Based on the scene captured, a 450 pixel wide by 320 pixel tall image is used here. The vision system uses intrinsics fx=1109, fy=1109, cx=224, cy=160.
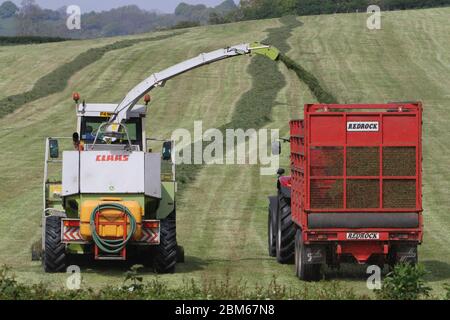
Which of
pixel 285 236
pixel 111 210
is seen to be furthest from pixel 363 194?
pixel 111 210

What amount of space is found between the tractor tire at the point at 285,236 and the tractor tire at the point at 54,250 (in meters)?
4.25

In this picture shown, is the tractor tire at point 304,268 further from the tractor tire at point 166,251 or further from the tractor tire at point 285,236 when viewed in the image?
the tractor tire at point 166,251

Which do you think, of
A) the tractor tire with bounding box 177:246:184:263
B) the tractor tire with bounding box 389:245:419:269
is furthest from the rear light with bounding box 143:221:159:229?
the tractor tire with bounding box 389:245:419:269

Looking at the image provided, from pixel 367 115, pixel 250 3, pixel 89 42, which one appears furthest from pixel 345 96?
pixel 250 3

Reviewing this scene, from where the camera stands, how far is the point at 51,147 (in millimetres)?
20312

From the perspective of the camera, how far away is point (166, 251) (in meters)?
19.5

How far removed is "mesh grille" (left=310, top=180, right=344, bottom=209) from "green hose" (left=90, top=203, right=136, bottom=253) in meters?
3.09

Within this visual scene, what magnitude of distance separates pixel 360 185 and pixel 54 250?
5.42 meters

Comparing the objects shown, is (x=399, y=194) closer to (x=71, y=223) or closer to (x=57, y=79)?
(x=71, y=223)

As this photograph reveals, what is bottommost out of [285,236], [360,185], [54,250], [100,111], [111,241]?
[285,236]

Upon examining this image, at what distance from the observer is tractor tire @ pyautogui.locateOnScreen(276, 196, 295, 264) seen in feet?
69.1

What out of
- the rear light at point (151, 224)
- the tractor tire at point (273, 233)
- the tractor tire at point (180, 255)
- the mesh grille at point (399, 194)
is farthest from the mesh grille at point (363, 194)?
the tractor tire at point (180, 255)

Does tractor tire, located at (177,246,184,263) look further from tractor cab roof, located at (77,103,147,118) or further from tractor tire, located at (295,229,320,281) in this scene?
tractor tire, located at (295,229,320,281)
